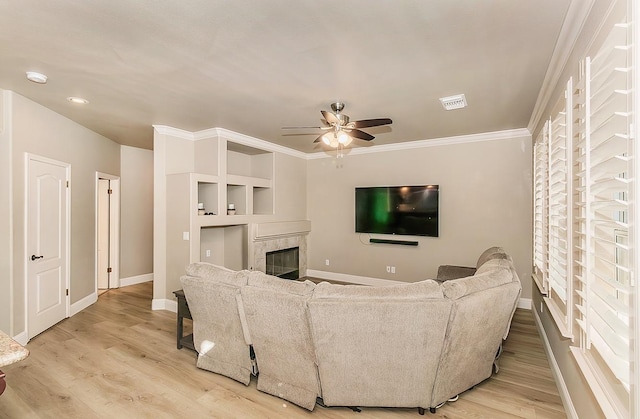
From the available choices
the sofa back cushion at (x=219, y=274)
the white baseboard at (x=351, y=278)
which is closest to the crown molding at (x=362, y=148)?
the white baseboard at (x=351, y=278)

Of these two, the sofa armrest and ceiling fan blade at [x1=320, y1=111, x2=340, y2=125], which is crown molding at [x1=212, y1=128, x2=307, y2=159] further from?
the sofa armrest

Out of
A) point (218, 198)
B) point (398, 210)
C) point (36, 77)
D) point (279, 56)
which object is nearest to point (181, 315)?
point (218, 198)

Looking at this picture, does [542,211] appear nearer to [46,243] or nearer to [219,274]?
[219,274]

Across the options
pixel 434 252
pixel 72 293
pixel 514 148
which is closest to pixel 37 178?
pixel 72 293

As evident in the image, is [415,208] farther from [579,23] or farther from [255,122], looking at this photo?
[579,23]

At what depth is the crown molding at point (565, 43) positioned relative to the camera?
188 cm

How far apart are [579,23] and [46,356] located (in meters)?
5.22

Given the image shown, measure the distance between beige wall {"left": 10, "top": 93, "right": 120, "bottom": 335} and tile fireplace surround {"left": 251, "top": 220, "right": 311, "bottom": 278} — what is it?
8.10ft

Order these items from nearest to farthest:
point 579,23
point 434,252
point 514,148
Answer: point 579,23 → point 514,148 → point 434,252

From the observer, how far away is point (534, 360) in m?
3.13

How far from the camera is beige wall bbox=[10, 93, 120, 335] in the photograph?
11.1 ft

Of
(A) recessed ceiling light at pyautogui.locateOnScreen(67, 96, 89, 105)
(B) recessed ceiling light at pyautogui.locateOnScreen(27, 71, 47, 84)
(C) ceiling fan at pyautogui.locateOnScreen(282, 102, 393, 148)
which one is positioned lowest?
(C) ceiling fan at pyautogui.locateOnScreen(282, 102, 393, 148)

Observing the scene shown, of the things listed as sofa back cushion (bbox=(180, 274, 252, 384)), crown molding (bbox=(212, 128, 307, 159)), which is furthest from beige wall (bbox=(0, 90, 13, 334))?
crown molding (bbox=(212, 128, 307, 159))

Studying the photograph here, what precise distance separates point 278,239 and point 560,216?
4.33 meters
